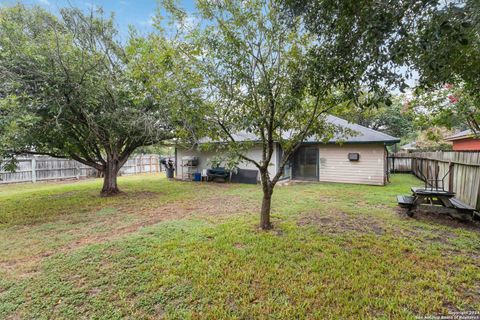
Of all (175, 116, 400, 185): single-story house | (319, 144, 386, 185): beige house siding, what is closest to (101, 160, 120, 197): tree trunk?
(175, 116, 400, 185): single-story house

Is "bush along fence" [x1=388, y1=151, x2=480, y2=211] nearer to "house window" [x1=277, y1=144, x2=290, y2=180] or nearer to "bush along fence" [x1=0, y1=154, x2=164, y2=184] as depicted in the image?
"house window" [x1=277, y1=144, x2=290, y2=180]

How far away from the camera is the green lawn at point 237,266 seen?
2254 mm

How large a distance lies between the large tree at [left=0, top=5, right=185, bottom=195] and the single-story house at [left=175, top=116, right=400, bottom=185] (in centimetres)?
365

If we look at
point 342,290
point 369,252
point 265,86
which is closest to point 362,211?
point 369,252

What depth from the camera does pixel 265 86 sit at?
3492 millimetres

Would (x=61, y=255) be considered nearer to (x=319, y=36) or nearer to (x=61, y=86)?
(x=61, y=86)

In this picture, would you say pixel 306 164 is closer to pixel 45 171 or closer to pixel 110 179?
pixel 110 179

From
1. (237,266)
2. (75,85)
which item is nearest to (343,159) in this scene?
(237,266)

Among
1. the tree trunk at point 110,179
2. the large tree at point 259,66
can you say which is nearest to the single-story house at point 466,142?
the large tree at point 259,66

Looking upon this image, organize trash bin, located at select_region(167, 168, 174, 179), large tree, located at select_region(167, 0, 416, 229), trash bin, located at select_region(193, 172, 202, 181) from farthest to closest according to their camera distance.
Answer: trash bin, located at select_region(167, 168, 174, 179)
trash bin, located at select_region(193, 172, 202, 181)
large tree, located at select_region(167, 0, 416, 229)

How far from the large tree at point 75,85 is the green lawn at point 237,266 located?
2.33 m

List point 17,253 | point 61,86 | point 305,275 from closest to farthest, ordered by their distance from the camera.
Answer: point 305,275 → point 17,253 → point 61,86

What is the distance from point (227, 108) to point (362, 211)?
4306 millimetres

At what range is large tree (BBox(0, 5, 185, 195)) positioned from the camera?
4891 mm
